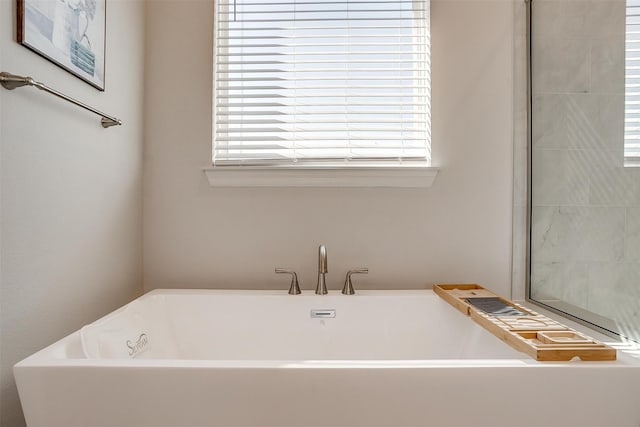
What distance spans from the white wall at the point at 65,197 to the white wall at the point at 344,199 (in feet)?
0.38

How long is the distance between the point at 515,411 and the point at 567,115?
4.03ft

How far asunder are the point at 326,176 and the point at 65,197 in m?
1.01

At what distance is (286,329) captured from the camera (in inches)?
62.0

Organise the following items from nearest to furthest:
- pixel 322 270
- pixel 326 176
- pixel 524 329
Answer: pixel 524 329 < pixel 322 270 < pixel 326 176

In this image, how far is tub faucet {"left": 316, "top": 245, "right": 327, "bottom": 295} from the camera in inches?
62.1

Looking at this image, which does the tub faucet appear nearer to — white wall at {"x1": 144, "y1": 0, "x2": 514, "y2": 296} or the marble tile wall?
white wall at {"x1": 144, "y1": 0, "x2": 514, "y2": 296}

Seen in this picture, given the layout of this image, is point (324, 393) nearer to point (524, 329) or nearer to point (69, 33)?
point (524, 329)

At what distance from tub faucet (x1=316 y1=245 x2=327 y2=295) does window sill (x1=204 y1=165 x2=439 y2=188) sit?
339mm

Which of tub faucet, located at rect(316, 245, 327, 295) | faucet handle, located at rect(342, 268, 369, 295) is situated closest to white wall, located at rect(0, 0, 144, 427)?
tub faucet, located at rect(316, 245, 327, 295)

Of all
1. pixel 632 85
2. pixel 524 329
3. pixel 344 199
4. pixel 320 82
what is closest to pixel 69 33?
pixel 320 82

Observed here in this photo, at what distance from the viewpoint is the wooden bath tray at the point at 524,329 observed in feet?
3.00

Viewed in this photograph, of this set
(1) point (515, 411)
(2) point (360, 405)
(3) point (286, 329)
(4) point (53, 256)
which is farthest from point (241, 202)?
(1) point (515, 411)

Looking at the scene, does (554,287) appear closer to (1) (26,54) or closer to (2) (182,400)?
(2) (182,400)

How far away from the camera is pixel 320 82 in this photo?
5.83 feet
